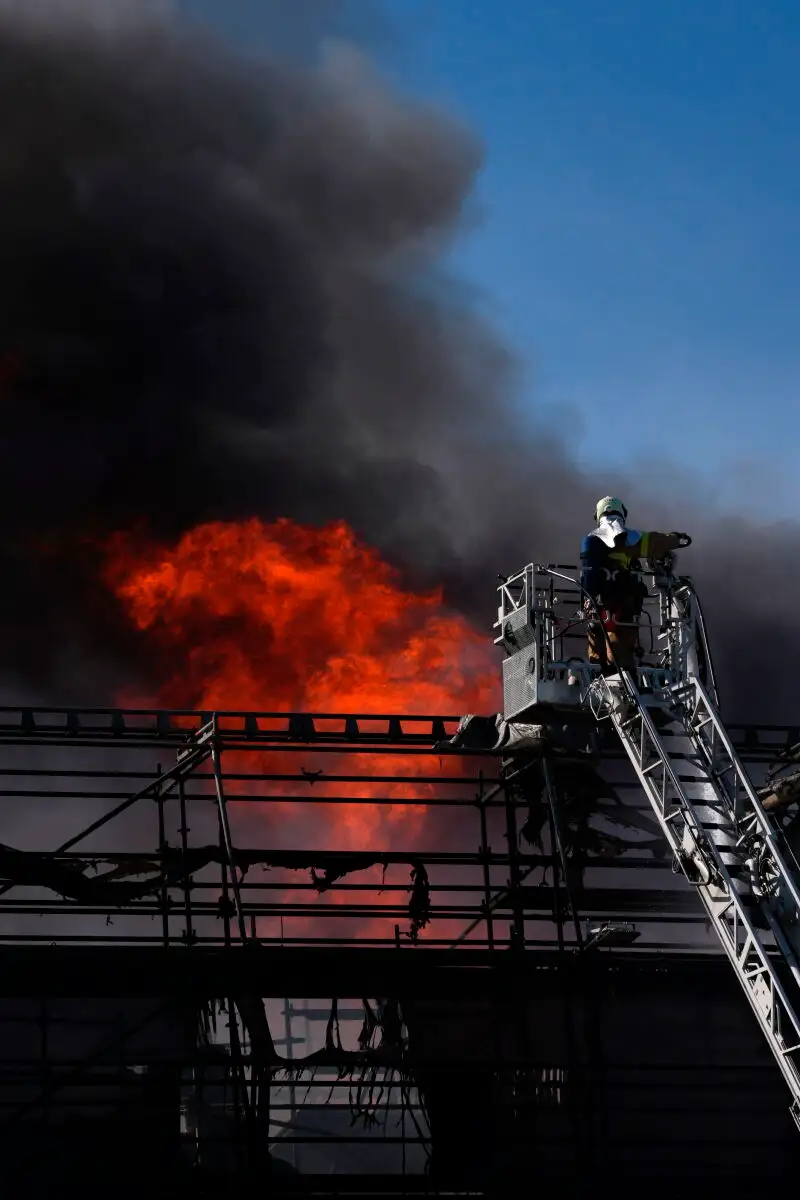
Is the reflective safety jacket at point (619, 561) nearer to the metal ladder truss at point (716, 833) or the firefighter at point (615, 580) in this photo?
the firefighter at point (615, 580)

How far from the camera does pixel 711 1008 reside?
A: 23797 millimetres

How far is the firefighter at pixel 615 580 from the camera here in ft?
69.2

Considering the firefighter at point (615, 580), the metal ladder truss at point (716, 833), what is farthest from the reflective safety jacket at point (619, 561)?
the metal ladder truss at point (716, 833)

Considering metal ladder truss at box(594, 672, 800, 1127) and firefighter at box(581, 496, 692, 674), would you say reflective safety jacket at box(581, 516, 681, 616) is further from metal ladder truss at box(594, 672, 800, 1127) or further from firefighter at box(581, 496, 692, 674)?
metal ladder truss at box(594, 672, 800, 1127)

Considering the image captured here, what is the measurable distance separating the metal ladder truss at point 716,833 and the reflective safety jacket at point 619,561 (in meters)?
1.16

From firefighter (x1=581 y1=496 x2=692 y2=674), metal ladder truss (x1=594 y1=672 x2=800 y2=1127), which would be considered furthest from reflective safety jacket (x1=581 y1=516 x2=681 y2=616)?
metal ladder truss (x1=594 y1=672 x2=800 y2=1127)

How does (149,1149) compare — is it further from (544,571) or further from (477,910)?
(544,571)

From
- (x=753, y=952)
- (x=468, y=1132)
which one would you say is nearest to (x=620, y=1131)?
(x=468, y=1132)

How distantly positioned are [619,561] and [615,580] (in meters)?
0.24

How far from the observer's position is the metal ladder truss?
17.8m

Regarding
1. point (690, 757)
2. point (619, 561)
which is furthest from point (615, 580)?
point (690, 757)

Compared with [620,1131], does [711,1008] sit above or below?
above

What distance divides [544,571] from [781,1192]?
356 inches

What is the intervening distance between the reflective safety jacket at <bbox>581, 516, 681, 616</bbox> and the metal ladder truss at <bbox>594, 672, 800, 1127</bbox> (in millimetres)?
1156
